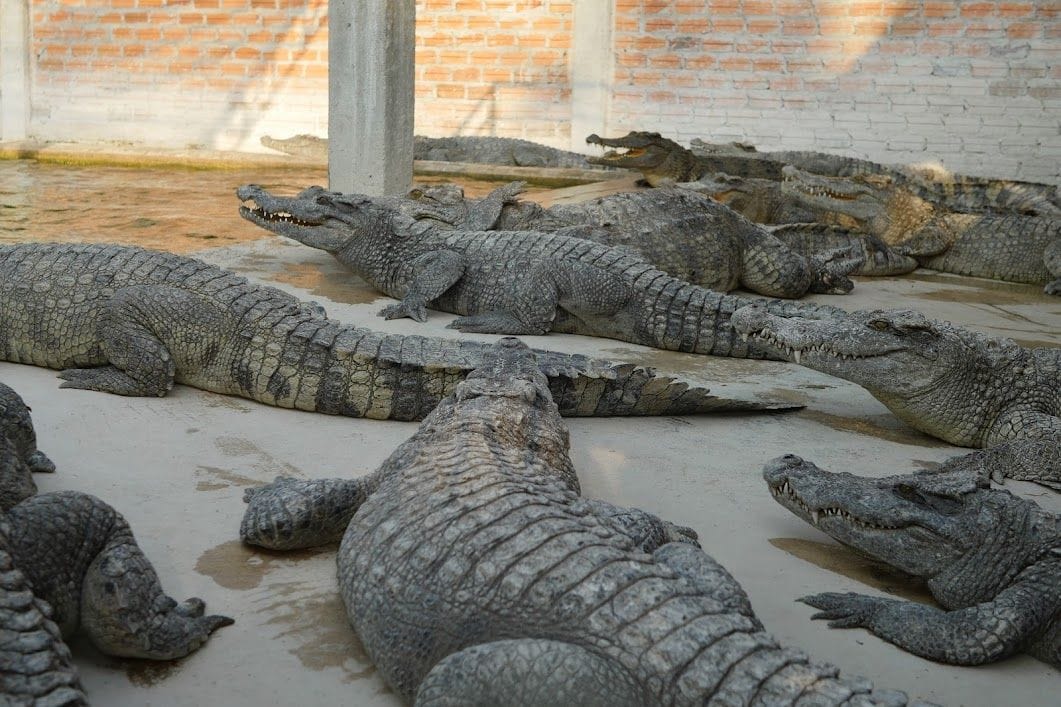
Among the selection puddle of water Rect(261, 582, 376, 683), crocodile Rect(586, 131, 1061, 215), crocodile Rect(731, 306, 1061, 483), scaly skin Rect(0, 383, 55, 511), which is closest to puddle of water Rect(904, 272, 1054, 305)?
crocodile Rect(586, 131, 1061, 215)

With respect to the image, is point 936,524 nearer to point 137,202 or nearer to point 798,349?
point 798,349

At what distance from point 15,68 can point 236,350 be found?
12912 millimetres

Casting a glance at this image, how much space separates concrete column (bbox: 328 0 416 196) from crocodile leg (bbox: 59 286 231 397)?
4.29 metres

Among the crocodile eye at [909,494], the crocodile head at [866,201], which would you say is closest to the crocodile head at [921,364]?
the crocodile eye at [909,494]

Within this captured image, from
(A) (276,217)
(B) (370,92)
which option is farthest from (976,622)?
(B) (370,92)

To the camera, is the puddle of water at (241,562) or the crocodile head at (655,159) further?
the crocodile head at (655,159)

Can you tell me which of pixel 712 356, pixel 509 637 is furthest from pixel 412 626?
pixel 712 356

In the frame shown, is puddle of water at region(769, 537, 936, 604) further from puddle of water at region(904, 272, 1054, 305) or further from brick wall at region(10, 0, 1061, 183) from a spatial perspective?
brick wall at region(10, 0, 1061, 183)

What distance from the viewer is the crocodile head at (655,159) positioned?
35.9 ft

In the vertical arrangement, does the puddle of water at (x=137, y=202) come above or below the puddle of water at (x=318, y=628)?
above

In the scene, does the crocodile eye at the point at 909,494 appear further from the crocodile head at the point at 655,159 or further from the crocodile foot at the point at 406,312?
the crocodile head at the point at 655,159

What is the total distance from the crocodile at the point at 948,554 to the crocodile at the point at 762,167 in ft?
23.2

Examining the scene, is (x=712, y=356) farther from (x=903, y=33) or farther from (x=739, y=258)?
(x=903, y=33)

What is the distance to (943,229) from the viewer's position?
8984 millimetres
